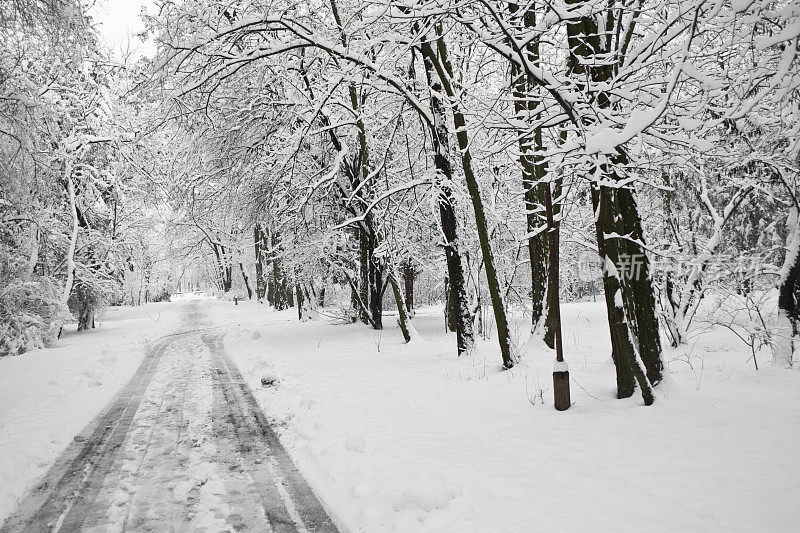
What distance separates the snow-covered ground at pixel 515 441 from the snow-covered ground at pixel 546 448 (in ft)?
0.07

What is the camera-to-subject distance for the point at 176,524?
3.86 meters

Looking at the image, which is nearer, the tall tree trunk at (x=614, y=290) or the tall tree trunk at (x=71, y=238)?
the tall tree trunk at (x=614, y=290)

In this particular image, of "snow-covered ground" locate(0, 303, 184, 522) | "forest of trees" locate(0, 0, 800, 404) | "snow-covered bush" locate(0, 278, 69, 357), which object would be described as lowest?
"snow-covered ground" locate(0, 303, 184, 522)

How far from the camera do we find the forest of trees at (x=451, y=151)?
547 centimetres

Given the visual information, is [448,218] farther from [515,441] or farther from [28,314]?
[28,314]

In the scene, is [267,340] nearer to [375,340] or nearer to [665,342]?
[375,340]

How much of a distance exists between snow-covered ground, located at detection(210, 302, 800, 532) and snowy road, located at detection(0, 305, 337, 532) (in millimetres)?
376

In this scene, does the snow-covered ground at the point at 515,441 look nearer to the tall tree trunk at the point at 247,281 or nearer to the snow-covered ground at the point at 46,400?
the snow-covered ground at the point at 46,400

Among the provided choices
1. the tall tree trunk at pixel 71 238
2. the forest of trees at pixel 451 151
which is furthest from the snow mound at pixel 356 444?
the tall tree trunk at pixel 71 238

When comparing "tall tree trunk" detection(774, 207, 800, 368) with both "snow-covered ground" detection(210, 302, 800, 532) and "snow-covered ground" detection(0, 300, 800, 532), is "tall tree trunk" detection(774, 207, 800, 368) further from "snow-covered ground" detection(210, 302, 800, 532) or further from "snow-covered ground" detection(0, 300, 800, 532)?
"snow-covered ground" detection(0, 300, 800, 532)

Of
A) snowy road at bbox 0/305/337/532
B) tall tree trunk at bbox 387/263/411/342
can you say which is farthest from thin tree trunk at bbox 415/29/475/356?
snowy road at bbox 0/305/337/532

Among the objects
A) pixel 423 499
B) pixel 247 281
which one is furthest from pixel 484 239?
pixel 247 281

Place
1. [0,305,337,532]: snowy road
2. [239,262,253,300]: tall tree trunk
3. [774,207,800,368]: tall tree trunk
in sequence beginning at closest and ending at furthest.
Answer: [0,305,337,532]: snowy road < [774,207,800,368]: tall tree trunk < [239,262,253,300]: tall tree trunk

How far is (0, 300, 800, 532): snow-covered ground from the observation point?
12.5ft
